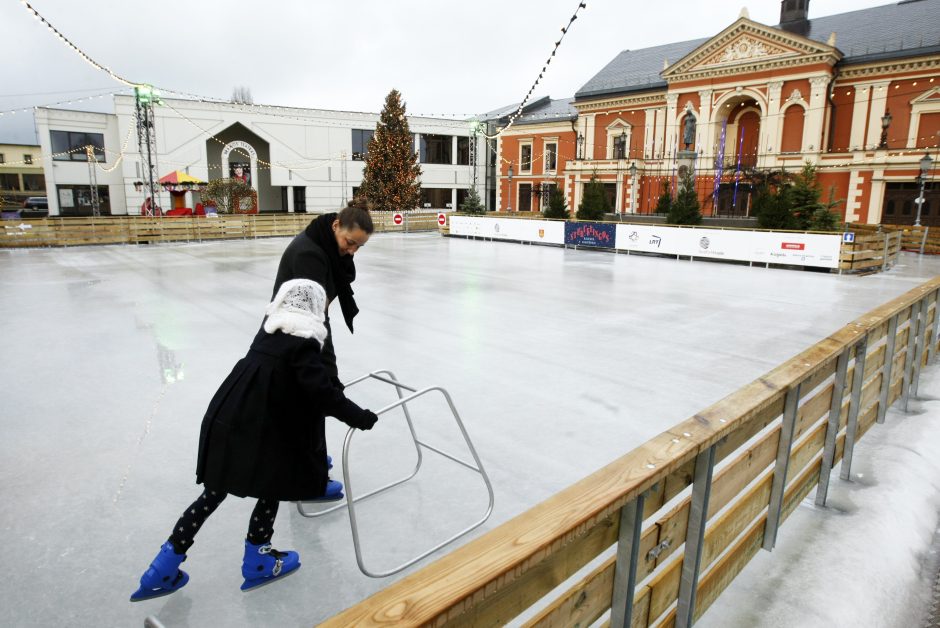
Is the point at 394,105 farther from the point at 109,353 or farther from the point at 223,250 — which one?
the point at 109,353

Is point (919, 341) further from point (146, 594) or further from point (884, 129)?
point (884, 129)

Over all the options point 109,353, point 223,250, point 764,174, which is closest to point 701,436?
point 109,353

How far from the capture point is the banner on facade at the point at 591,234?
22.7 meters

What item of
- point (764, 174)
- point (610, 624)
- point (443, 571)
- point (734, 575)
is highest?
point (764, 174)

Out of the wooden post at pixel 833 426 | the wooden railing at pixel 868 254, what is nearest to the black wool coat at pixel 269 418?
the wooden post at pixel 833 426

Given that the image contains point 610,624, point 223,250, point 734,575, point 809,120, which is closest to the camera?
point 610,624

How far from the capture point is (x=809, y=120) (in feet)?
103

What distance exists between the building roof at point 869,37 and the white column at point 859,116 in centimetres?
151

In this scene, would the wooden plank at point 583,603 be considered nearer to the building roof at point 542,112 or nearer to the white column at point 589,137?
the white column at point 589,137

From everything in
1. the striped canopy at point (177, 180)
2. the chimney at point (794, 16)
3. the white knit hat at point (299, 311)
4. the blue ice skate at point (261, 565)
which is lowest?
the blue ice skate at point (261, 565)

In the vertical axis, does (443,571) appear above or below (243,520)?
above

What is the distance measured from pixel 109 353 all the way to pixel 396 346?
150 inches

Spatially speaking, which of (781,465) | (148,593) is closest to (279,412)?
(148,593)

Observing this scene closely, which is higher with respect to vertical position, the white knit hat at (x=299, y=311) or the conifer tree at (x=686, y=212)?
the conifer tree at (x=686, y=212)
